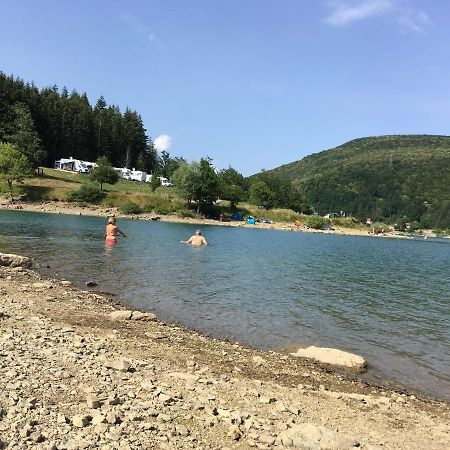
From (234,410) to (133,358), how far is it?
120 inches

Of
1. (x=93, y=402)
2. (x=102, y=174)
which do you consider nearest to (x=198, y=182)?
(x=102, y=174)

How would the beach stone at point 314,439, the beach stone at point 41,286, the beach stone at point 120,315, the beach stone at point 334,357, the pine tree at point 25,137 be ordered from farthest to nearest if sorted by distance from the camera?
1. the pine tree at point 25,137
2. the beach stone at point 41,286
3. the beach stone at point 120,315
4. the beach stone at point 334,357
5. the beach stone at point 314,439

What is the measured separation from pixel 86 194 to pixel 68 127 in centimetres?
4934

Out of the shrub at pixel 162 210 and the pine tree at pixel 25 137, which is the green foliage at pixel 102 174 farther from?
the shrub at pixel 162 210

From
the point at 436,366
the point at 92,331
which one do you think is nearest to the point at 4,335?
the point at 92,331

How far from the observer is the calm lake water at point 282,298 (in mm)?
13852

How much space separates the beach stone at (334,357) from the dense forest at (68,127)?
9685 centimetres

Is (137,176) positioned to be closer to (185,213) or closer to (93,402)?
(185,213)

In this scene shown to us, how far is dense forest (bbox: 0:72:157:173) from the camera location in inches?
4412

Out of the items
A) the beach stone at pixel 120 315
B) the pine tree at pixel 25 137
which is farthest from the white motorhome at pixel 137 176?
the beach stone at pixel 120 315

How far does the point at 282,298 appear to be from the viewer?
2033 cm

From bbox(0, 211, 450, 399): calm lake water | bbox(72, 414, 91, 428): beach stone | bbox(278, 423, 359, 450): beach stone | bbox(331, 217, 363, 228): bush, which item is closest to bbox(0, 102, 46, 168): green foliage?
bbox(0, 211, 450, 399): calm lake water

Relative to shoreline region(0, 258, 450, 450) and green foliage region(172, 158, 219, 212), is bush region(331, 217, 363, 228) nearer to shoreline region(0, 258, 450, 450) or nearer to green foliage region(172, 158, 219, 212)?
green foliage region(172, 158, 219, 212)

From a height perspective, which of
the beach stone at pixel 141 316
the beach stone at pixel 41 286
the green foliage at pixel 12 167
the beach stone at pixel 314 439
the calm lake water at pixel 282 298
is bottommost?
the calm lake water at pixel 282 298
